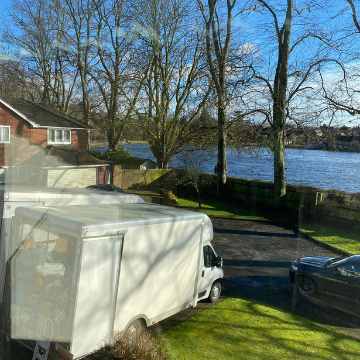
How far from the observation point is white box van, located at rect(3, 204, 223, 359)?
15.4 feet

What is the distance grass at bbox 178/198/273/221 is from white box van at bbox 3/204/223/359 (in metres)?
14.0

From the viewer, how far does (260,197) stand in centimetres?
2378

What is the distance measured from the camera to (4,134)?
25.3m

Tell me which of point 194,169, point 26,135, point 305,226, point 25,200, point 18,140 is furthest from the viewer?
point 26,135

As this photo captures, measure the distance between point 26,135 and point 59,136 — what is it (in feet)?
9.76

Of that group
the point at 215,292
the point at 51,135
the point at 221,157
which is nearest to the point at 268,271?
the point at 215,292

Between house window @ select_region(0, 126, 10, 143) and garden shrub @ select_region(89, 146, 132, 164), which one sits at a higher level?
house window @ select_region(0, 126, 10, 143)

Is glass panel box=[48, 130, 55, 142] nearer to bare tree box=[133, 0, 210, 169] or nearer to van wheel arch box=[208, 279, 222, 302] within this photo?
bare tree box=[133, 0, 210, 169]

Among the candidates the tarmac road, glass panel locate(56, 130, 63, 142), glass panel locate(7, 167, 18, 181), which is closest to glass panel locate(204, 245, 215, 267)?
the tarmac road

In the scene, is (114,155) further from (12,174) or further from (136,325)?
(136,325)

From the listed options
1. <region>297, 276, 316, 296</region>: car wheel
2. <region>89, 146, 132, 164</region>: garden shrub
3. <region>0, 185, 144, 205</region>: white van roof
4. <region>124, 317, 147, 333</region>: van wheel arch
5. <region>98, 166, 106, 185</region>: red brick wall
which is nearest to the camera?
<region>124, 317, 147, 333</region>: van wheel arch

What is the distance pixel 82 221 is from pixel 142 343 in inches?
80.2

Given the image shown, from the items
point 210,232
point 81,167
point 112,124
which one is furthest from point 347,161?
point 210,232

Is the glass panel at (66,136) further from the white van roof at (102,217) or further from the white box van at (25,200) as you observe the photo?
the white van roof at (102,217)
